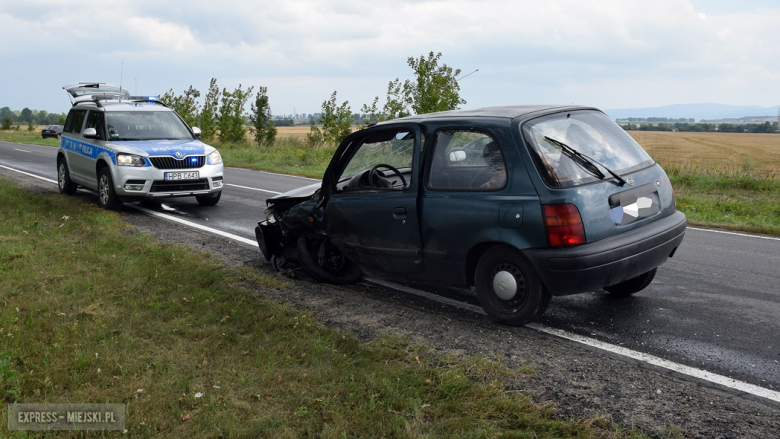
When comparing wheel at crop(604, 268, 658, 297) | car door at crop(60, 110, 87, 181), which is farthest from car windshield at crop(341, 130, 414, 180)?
car door at crop(60, 110, 87, 181)

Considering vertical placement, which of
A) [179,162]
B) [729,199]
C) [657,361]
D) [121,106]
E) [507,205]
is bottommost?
[657,361]

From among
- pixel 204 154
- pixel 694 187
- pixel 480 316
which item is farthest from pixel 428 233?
pixel 694 187

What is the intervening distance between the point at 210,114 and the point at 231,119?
1.27m

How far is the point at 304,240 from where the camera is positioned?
6.55 meters

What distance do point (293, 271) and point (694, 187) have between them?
11552mm

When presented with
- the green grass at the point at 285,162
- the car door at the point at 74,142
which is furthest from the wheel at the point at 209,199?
the green grass at the point at 285,162

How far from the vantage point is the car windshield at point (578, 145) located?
475cm

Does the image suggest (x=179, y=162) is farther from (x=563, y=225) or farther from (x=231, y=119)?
(x=231, y=119)

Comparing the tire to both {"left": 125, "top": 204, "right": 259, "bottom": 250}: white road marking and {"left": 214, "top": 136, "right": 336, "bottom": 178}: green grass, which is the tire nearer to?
{"left": 125, "top": 204, "right": 259, "bottom": 250}: white road marking

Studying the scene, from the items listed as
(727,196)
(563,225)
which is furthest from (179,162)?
(727,196)

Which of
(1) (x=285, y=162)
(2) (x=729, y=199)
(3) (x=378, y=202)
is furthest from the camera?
(1) (x=285, y=162)

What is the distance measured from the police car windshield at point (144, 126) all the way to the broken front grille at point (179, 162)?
1003mm

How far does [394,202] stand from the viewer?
5.52 m

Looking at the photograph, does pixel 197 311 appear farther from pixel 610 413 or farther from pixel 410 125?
A: pixel 610 413
